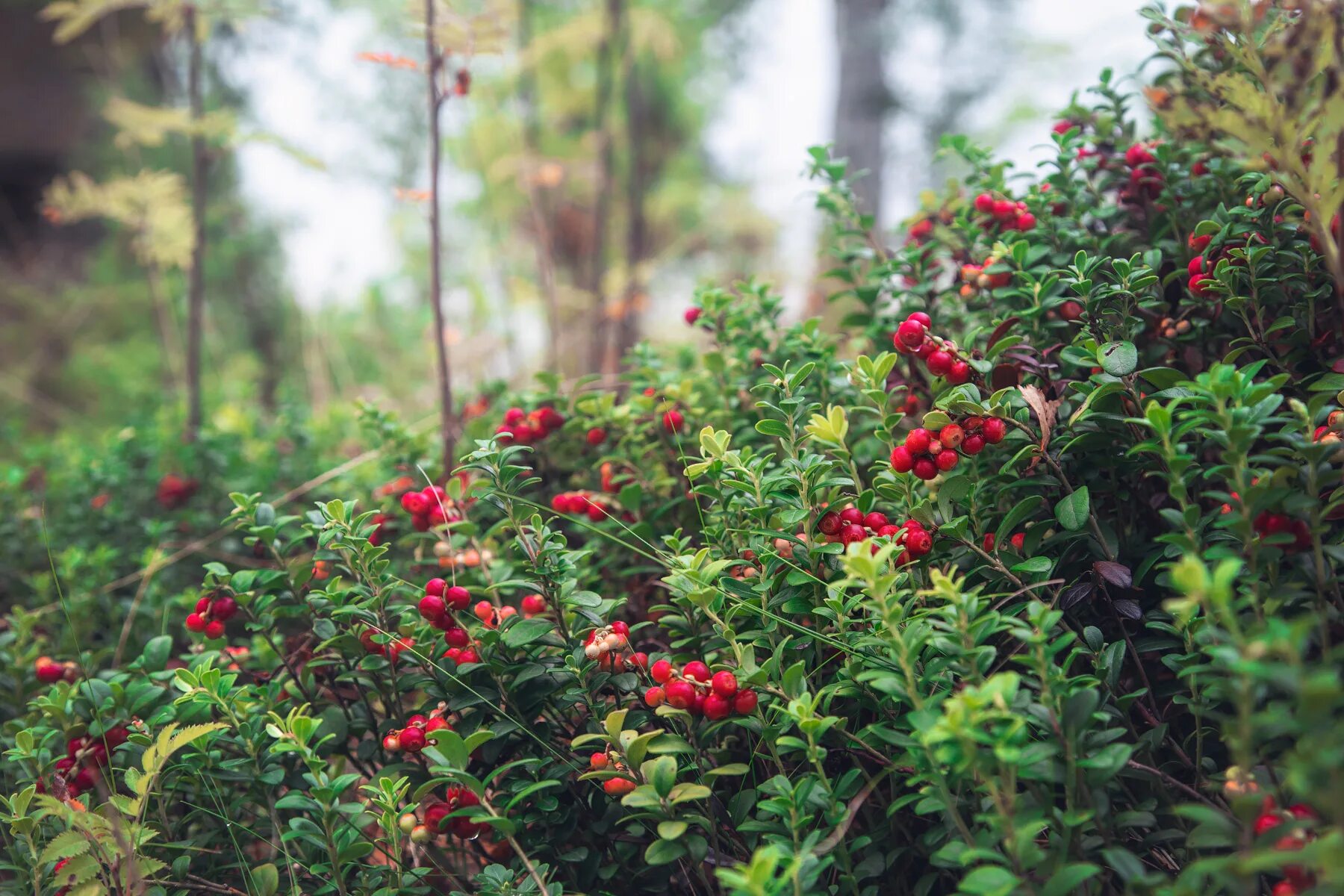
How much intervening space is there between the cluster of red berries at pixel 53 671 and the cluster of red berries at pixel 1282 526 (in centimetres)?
185

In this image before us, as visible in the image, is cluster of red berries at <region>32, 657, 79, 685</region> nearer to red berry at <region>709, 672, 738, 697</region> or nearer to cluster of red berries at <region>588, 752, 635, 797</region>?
cluster of red berries at <region>588, 752, 635, 797</region>

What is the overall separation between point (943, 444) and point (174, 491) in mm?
2118

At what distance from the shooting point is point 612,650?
1.09 meters

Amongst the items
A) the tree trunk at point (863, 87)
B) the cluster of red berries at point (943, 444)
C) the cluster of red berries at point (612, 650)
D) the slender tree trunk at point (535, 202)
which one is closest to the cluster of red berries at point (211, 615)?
the cluster of red berries at point (612, 650)

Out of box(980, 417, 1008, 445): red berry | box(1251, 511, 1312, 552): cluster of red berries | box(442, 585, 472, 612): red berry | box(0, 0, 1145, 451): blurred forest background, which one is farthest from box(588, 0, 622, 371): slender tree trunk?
box(1251, 511, 1312, 552): cluster of red berries

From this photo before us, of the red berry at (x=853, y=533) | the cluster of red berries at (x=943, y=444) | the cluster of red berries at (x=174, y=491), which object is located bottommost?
the cluster of red berries at (x=174, y=491)

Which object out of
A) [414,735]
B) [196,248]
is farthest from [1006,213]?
[196,248]

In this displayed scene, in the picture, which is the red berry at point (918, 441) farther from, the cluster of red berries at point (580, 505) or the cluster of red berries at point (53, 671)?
the cluster of red berries at point (53, 671)

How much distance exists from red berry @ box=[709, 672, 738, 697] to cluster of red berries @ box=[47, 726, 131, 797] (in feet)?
3.02

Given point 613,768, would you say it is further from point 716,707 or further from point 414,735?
point 414,735

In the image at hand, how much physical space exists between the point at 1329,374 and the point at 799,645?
750 millimetres

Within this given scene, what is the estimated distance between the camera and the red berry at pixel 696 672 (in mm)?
993

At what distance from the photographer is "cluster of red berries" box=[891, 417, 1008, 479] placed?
1.03 meters

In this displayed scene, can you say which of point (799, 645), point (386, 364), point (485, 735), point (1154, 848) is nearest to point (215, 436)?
point (485, 735)
